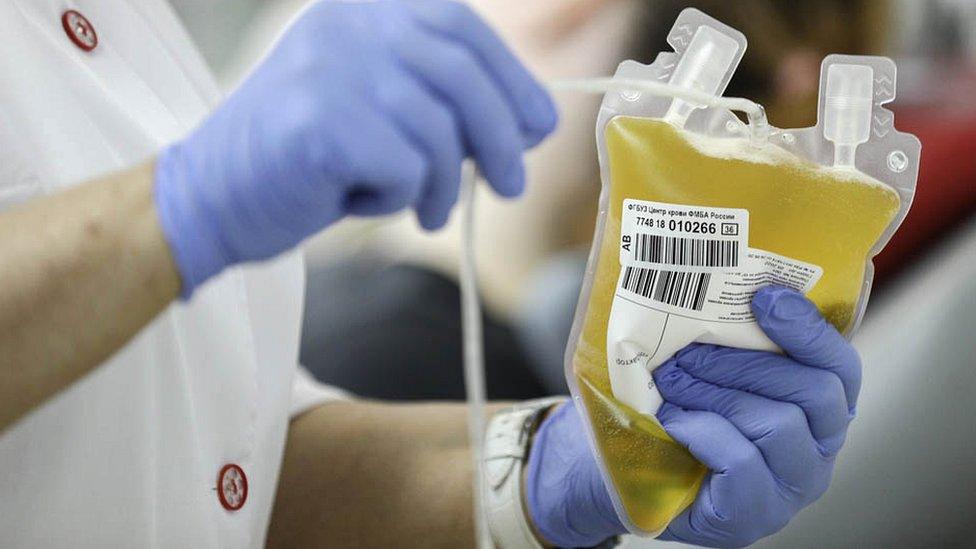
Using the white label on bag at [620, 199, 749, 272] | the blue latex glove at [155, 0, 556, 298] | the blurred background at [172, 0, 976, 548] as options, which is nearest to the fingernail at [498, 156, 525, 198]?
the blue latex glove at [155, 0, 556, 298]

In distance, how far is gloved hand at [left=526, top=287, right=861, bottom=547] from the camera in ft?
2.32

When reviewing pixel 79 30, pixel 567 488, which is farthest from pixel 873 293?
pixel 79 30

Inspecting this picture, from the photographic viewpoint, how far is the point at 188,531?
736mm

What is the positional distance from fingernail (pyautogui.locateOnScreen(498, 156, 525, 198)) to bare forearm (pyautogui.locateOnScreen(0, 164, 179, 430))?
0.18m

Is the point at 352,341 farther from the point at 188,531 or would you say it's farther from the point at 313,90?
the point at 313,90

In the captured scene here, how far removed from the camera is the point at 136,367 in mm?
697

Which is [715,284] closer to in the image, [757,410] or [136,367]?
[757,410]

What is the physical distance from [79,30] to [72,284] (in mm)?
286

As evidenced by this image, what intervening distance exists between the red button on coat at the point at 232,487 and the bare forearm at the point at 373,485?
16 cm

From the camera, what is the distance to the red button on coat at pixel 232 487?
29.8 inches

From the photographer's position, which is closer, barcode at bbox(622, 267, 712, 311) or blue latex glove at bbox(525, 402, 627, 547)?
barcode at bbox(622, 267, 712, 311)

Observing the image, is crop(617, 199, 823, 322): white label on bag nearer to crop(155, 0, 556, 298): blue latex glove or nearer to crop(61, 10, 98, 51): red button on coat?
crop(155, 0, 556, 298): blue latex glove

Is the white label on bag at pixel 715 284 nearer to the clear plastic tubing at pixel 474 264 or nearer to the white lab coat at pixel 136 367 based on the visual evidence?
the clear plastic tubing at pixel 474 264

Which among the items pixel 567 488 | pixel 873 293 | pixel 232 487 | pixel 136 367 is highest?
pixel 136 367
